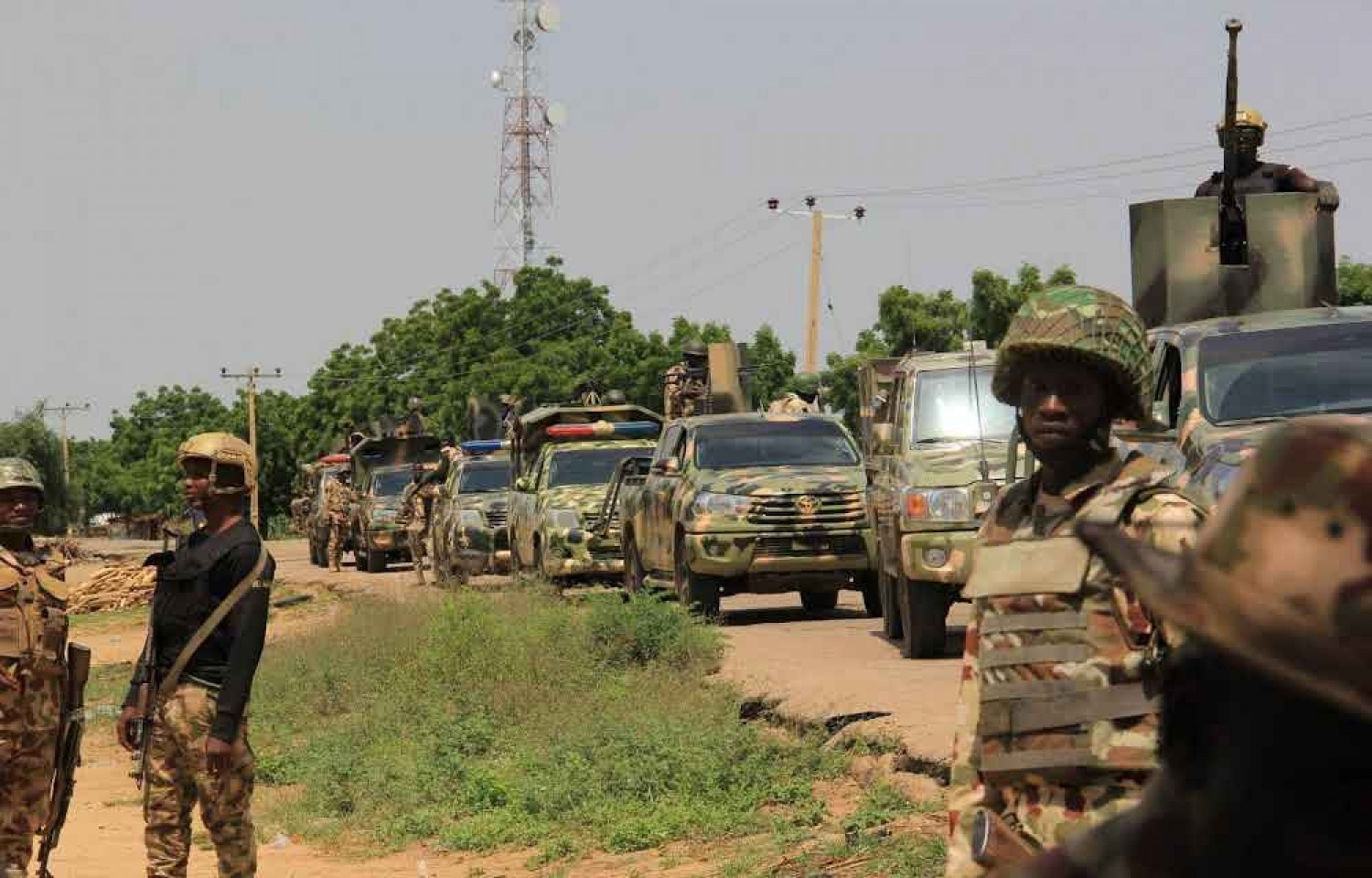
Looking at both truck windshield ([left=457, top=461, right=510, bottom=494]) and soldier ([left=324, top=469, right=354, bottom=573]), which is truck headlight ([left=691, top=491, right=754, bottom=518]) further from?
soldier ([left=324, top=469, right=354, bottom=573])

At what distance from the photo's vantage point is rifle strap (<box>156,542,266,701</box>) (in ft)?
24.0

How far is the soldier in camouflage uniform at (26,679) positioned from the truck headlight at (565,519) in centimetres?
1383

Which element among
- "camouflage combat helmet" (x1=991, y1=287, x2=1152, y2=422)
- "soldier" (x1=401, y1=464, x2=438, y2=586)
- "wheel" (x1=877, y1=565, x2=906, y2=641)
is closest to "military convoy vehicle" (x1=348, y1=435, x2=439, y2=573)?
"soldier" (x1=401, y1=464, x2=438, y2=586)

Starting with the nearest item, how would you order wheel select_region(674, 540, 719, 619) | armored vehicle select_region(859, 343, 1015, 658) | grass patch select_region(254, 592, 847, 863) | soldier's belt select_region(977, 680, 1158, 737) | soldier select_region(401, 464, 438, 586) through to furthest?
1. soldier's belt select_region(977, 680, 1158, 737)
2. grass patch select_region(254, 592, 847, 863)
3. armored vehicle select_region(859, 343, 1015, 658)
4. wheel select_region(674, 540, 719, 619)
5. soldier select_region(401, 464, 438, 586)

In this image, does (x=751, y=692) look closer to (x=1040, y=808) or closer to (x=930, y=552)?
(x=930, y=552)

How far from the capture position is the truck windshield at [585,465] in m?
22.8

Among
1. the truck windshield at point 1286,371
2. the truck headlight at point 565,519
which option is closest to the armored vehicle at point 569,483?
the truck headlight at point 565,519

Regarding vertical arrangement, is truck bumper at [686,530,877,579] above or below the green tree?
below

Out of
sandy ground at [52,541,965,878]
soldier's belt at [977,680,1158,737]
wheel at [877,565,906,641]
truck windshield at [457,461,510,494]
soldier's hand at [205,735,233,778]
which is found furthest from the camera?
truck windshield at [457,461,510,494]

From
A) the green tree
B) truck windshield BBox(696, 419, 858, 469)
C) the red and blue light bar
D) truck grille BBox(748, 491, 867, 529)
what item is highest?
the green tree

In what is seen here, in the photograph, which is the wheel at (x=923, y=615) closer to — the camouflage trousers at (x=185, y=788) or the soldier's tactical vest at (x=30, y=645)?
the soldier's tactical vest at (x=30, y=645)

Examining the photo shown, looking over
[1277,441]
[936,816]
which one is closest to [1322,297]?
[936,816]

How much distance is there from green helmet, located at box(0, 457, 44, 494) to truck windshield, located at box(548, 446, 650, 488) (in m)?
14.5

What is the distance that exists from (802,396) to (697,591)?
25.9 feet
